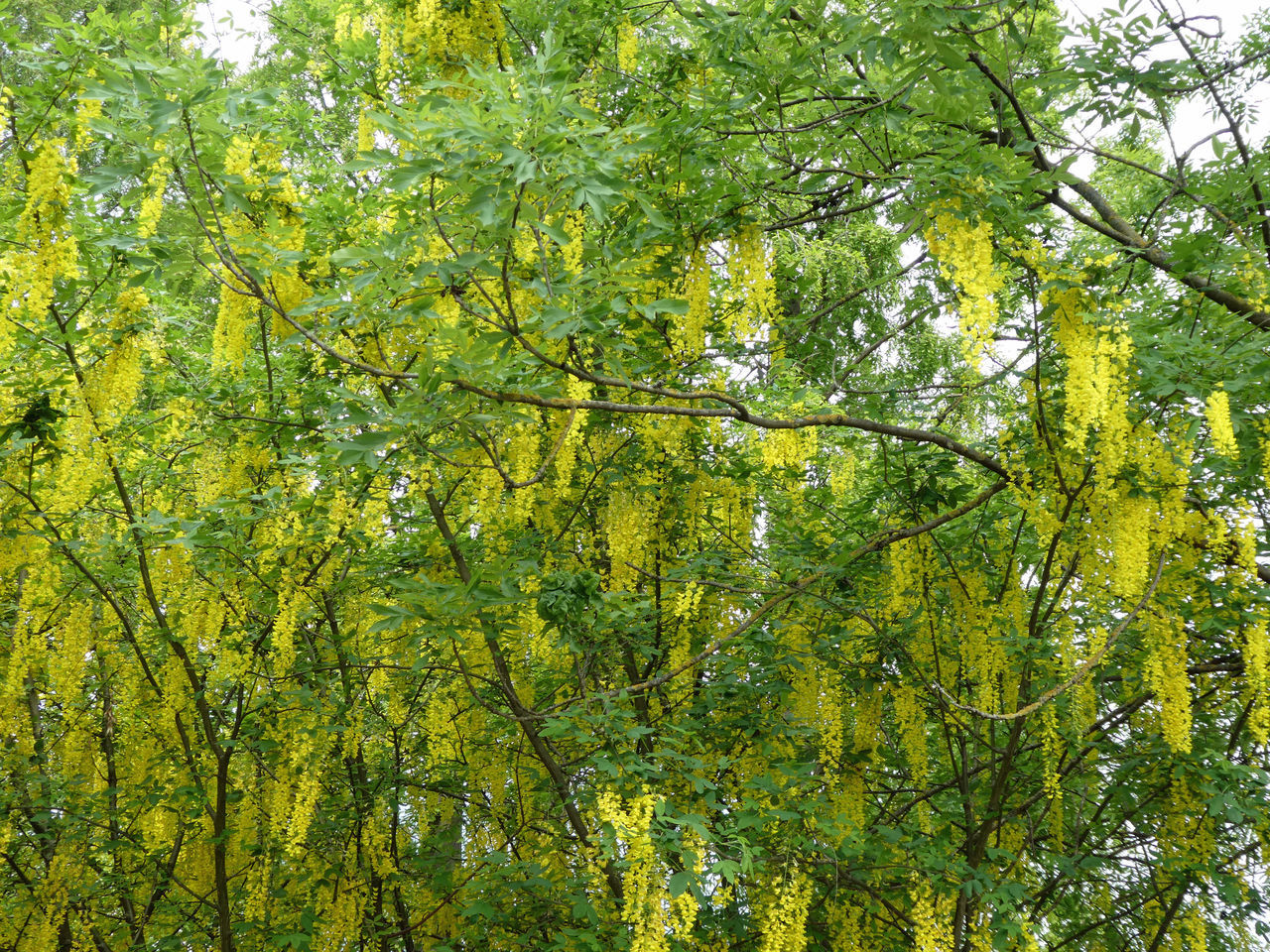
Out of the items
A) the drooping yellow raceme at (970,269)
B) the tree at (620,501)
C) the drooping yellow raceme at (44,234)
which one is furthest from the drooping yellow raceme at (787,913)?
the drooping yellow raceme at (44,234)

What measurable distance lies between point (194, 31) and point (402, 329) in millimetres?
1500

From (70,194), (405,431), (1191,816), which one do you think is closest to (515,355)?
(405,431)

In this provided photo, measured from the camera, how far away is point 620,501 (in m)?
4.43

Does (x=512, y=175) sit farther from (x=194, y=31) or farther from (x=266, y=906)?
(x=266, y=906)

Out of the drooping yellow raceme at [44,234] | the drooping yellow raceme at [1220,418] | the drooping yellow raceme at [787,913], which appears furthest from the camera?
the drooping yellow raceme at [787,913]

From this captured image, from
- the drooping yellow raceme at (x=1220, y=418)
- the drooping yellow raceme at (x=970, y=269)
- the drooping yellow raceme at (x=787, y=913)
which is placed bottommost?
the drooping yellow raceme at (x=787, y=913)

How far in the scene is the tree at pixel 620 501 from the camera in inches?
132

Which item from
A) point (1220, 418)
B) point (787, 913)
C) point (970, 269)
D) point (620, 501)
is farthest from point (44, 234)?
point (1220, 418)

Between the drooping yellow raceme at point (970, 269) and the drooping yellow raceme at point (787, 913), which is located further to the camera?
the drooping yellow raceme at point (787, 913)

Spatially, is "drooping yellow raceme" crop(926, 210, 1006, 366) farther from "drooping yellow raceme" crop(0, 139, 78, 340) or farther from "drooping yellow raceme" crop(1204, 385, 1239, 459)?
"drooping yellow raceme" crop(0, 139, 78, 340)

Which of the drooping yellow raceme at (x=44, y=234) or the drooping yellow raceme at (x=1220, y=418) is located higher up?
the drooping yellow raceme at (x=44, y=234)

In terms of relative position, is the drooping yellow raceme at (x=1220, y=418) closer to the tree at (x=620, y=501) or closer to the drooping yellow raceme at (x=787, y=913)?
the tree at (x=620, y=501)

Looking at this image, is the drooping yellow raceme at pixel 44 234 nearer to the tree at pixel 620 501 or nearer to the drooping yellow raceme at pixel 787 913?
the tree at pixel 620 501

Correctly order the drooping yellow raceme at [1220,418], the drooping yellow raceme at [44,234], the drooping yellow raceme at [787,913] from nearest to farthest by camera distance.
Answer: the drooping yellow raceme at [1220,418]
the drooping yellow raceme at [44,234]
the drooping yellow raceme at [787,913]
